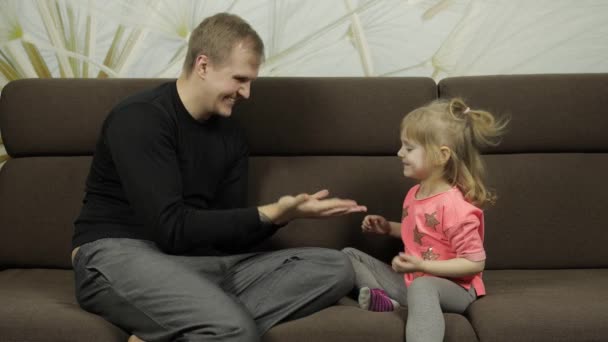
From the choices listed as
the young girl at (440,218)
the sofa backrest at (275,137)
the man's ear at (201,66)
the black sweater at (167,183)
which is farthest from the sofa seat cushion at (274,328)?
the man's ear at (201,66)

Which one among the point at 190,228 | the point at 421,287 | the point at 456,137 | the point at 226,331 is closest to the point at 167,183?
the point at 190,228

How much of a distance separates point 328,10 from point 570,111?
892 mm

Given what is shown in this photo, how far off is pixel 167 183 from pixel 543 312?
951 mm

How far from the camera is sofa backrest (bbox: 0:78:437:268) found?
227cm

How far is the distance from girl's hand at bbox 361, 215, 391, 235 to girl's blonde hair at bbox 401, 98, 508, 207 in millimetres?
228

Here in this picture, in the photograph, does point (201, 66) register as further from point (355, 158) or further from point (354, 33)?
point (354, 33)

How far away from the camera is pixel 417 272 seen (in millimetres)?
1976

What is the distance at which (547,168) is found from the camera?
7.47 ft

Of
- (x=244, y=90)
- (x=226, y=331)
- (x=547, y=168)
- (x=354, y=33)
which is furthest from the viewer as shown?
(x=354, y=33)

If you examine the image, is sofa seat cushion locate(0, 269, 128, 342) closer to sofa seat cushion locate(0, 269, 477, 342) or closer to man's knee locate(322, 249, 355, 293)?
sofa seat cushion locate(0, 269, 477, 342)

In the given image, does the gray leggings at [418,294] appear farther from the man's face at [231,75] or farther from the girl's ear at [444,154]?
the man's face at [231,75]

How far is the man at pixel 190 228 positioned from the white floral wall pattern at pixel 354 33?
2.15 ft

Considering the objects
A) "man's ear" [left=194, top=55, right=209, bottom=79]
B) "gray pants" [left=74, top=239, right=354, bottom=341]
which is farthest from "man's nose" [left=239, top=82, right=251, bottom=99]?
"gray pants" [left=74, top=239, right=354, bottom=341]

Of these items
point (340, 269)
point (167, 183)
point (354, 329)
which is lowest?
point (354, 329)
